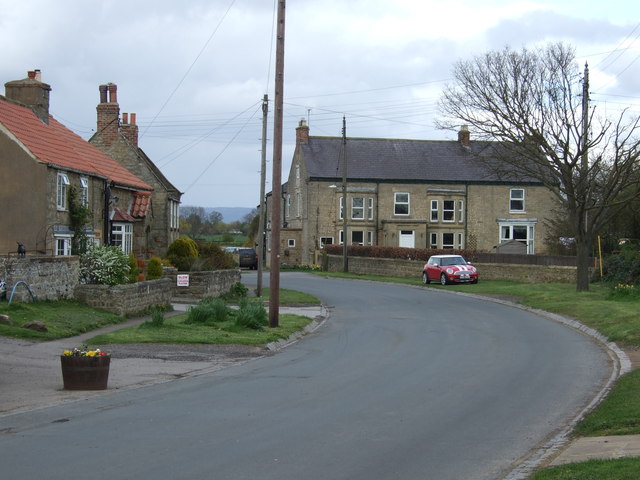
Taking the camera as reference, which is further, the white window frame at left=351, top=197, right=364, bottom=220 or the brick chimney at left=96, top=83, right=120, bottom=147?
the white window frame at left=351, top=197, right=364, bottom=220

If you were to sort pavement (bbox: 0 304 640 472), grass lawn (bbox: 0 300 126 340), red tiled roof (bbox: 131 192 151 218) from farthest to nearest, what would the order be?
red tiled roof (bbox: 131 192 151 218) < grass lawn (bbox: 0 300 126 340) < pavement (bbox: 0 304 640 472)

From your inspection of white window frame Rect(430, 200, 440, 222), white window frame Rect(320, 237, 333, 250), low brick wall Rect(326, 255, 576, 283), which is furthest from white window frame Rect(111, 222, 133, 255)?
white window frame Rect(430, 200, 440, 222)

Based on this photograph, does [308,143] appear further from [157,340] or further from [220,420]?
[220,420]

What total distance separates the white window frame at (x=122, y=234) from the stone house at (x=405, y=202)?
26.9 m

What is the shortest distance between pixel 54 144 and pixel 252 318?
14226 millimetres

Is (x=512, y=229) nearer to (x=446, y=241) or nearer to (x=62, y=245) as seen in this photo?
(x=446, y=241)

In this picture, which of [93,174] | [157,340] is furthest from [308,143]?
[157,340]

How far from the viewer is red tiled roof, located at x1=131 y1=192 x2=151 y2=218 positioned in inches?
1610

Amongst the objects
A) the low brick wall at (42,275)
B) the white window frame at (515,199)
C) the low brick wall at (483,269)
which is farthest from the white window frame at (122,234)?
the white window frame at (515,199)

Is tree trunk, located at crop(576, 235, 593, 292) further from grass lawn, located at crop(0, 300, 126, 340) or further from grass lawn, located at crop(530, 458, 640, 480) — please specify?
grass lawn, located at crop(530, 458, 640, 480)

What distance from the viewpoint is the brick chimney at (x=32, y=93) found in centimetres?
3422

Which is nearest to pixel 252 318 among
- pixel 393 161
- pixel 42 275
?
pixel 42 275

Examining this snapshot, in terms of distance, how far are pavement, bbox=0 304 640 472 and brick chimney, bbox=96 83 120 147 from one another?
27.2 metres

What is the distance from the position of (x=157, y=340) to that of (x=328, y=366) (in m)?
5.02
